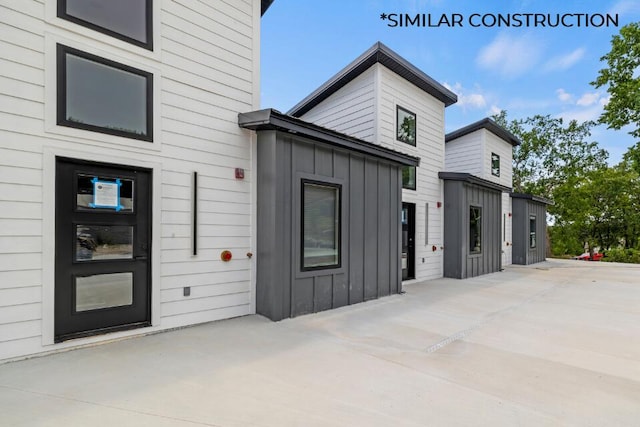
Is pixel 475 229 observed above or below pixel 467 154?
below

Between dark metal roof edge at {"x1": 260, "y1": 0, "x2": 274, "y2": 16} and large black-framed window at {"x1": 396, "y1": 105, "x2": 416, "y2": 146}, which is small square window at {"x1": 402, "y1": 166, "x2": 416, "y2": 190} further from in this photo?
dark metal roof edge at {"x1": 260, "y1": 0, "x2": 274, "y2": 16}

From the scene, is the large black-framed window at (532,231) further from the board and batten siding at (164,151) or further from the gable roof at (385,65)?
the board and batten siding at (164,151)

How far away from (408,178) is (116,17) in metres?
5.75

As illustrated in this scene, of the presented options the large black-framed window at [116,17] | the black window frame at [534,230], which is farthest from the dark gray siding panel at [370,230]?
the black window frame at [534,230]

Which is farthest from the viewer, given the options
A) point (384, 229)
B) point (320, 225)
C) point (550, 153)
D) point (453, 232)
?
point (550, 153)

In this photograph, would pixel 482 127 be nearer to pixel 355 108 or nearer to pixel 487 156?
pixel 487 156

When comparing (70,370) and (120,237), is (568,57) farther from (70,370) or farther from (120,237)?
(70,370)

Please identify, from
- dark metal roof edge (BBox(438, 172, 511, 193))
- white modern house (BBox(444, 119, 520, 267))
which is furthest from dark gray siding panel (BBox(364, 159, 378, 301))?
white modern house (BBox(444, 119, 520, 267))

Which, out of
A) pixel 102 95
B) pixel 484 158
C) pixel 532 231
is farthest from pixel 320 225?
pixel 532 231

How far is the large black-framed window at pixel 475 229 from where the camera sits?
825cm

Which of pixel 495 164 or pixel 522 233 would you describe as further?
pixel 522 233

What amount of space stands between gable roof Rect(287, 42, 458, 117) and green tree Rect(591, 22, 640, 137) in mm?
5979

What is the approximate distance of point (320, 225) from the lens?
4664mm

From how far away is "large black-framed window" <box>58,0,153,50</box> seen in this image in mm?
3023
